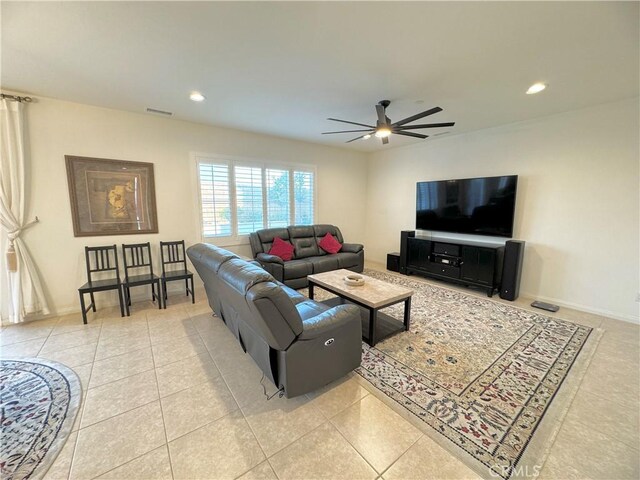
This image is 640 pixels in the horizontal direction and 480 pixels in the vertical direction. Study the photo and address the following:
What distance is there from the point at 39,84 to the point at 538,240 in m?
6.75

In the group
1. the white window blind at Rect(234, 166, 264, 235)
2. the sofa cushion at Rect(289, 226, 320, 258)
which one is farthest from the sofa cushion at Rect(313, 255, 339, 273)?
the white window blind at Rect(234, 166, 264, 235)

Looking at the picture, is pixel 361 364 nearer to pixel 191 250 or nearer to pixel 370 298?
pixel 370 298

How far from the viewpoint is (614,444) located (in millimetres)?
1589

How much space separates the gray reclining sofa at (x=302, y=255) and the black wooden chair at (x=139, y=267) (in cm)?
153

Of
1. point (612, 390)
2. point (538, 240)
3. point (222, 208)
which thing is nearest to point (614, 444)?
point (612, 390)

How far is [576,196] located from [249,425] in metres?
4.86

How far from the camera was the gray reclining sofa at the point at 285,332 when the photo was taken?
5.47 ft

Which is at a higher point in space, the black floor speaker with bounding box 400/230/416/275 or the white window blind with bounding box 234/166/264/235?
the white window blind with bounding box 234/166/264/235

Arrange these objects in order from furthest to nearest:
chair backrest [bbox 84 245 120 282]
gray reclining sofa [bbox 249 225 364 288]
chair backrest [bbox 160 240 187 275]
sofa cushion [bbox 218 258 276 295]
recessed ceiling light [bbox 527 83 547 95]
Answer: gray reclining sofa [bbox 249 225 364 288]
chair backrest [bbox 160 240 187 275]
chair backrest [bbox 84 245 120 282]
recessed ceiling light [bbox 527 83 547 95]
sofa cushion [bbox 218 258 276 295]

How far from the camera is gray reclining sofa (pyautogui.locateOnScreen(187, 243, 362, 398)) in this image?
167 cm

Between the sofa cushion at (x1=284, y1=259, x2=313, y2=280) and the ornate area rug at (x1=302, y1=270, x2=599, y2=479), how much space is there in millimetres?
1538

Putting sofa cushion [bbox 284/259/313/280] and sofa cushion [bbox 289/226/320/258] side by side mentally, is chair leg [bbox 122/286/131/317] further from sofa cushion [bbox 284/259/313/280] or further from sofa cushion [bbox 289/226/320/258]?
sofa cushion [bbox 289/226/320/258]

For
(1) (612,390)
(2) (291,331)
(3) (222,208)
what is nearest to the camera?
(2) (291,331)

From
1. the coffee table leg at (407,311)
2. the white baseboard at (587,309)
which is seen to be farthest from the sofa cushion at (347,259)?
the white baseboard at (587,309)
